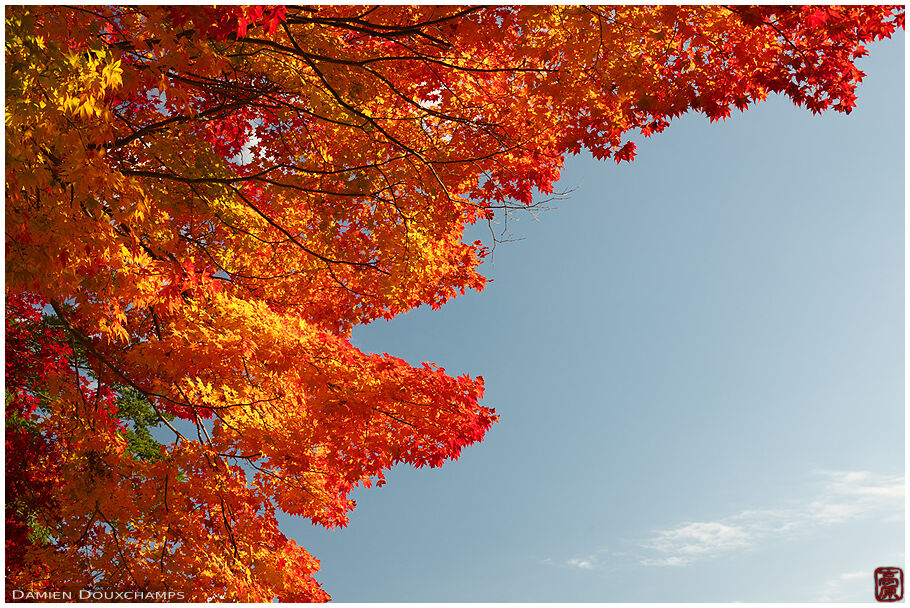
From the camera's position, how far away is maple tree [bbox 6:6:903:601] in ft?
19.0

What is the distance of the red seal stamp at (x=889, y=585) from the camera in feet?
20.0

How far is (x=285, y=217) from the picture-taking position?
9.17 meters

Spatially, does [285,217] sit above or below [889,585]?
above

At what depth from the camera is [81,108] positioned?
4000 millimetres

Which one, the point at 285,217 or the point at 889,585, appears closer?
the point at 889,585

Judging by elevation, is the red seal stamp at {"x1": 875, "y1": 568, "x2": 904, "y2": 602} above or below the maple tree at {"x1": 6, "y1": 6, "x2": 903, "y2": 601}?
below

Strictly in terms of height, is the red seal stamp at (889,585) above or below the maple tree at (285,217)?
below

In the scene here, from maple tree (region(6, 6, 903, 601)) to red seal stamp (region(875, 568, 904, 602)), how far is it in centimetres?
402

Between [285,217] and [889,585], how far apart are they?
26.7ft

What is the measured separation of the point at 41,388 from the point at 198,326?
21.4 feet

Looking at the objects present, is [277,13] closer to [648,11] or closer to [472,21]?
[472,21]

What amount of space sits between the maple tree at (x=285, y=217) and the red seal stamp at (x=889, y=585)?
158 inches

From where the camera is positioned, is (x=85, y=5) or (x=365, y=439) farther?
(x=365, y=439)

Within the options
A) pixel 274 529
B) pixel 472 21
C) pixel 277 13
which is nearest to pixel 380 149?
pixel 472 21
